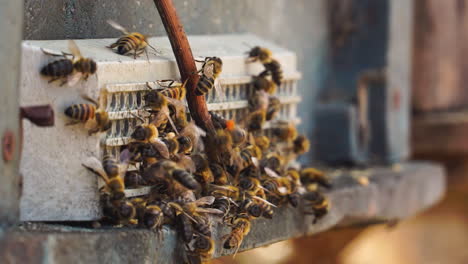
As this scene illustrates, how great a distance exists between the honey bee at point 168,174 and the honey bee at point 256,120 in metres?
0.80

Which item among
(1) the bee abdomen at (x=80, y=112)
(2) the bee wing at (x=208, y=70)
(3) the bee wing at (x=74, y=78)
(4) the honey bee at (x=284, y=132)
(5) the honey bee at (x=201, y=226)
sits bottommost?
(5) the honey bee at (x=201, y=226)

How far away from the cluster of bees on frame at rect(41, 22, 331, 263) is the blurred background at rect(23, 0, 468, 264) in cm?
30

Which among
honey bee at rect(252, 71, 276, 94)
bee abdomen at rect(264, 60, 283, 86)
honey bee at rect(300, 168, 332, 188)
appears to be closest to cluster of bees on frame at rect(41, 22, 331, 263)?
honey bee at rect(252, 71, 276, 94)

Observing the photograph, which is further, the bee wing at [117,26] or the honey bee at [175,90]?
the bee wing at [117,26]

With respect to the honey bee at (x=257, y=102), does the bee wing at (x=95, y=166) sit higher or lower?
lower

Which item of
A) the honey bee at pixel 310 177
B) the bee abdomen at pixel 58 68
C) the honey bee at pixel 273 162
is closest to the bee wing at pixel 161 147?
the bee abdomen at pixel 58 68

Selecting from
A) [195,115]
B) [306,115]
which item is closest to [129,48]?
[195,115]

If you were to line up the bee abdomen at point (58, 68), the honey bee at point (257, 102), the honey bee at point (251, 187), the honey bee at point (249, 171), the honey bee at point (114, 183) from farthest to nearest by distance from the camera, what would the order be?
the honey bee at point (257, 102) < the honey bee at point (249, 171) < the honey bee at point (251, 187) < the honey bee at point (114, 183) < the bee abdomen at point (58, 68)

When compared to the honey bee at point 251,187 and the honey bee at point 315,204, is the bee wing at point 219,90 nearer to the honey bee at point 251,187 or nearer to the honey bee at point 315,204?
the honey bee at point 251,187

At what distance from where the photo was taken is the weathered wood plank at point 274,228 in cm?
255

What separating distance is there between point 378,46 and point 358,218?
1.71 metres

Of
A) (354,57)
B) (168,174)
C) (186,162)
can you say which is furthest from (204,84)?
(354,57)

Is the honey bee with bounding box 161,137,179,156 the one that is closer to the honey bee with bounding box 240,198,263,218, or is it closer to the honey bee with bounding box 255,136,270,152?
the honey bee with bounding box 240,198,263,218

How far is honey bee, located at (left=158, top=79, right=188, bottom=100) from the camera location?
3.25 metres
